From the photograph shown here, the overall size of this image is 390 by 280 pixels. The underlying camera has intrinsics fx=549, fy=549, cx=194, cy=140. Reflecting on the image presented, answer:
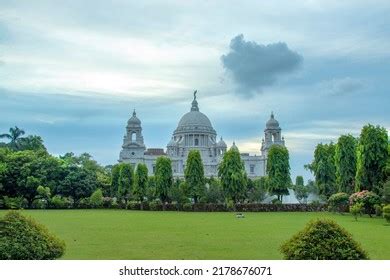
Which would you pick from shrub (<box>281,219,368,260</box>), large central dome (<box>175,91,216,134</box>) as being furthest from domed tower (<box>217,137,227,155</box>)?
shrub (<box>281,219,368,260</box>)

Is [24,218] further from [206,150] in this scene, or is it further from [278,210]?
[206,150]

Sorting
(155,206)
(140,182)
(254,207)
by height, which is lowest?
(254,207)

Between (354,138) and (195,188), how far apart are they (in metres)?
12.9

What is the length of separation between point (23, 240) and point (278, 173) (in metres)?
36.0

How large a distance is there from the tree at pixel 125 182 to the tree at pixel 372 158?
924 inches

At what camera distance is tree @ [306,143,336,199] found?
40844mm

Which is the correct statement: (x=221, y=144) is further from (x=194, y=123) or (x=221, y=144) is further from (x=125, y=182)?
(x=125, y=182)

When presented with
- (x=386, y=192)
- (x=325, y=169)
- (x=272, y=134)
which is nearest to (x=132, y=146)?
(x=272, y=134)

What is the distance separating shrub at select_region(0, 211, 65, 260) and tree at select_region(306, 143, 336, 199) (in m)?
33.2

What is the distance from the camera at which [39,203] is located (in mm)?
43750

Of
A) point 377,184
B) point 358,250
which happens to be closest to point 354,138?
point 377,184
